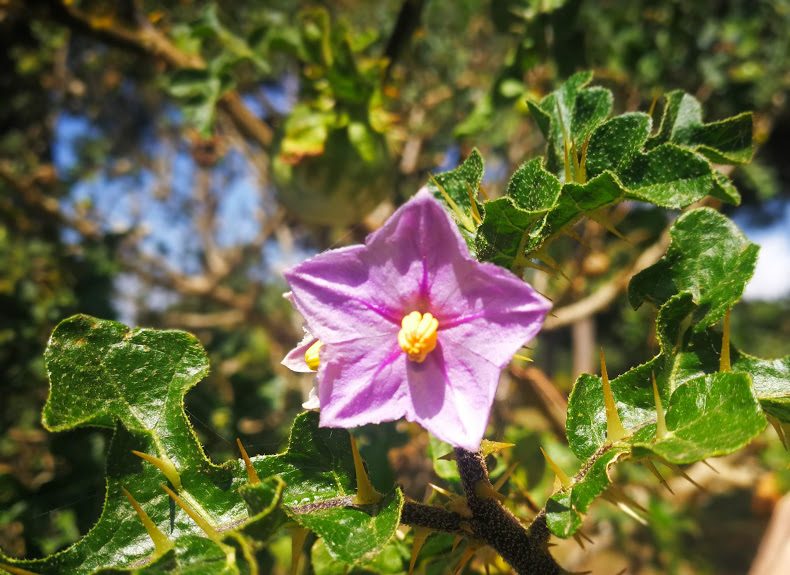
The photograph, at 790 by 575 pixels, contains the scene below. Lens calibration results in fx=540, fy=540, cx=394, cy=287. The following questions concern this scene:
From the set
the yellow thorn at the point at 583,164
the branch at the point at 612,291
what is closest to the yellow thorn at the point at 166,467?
the yellow thorn at the point at 583,164

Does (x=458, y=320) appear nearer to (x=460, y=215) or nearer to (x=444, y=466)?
(x=460, y=215)

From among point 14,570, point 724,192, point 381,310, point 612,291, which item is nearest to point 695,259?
point 724,192

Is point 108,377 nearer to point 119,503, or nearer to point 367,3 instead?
point 119,503

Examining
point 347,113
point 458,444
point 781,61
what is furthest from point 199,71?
point 781,61

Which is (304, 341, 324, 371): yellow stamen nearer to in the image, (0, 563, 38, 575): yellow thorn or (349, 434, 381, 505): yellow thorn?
(349, 434, 381, 505): yellow thorn

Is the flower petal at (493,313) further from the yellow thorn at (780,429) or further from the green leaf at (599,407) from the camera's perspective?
the yellow thorn at (780,429)

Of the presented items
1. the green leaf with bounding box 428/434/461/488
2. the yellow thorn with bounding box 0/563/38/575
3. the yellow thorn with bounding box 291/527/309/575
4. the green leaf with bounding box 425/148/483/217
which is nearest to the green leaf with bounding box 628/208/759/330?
the green leaf with bounding box 425/148/483/217

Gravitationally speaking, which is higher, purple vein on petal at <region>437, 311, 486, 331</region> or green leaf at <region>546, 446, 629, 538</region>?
purple vein on petal at <region>437, 311, 486, 331</region>
